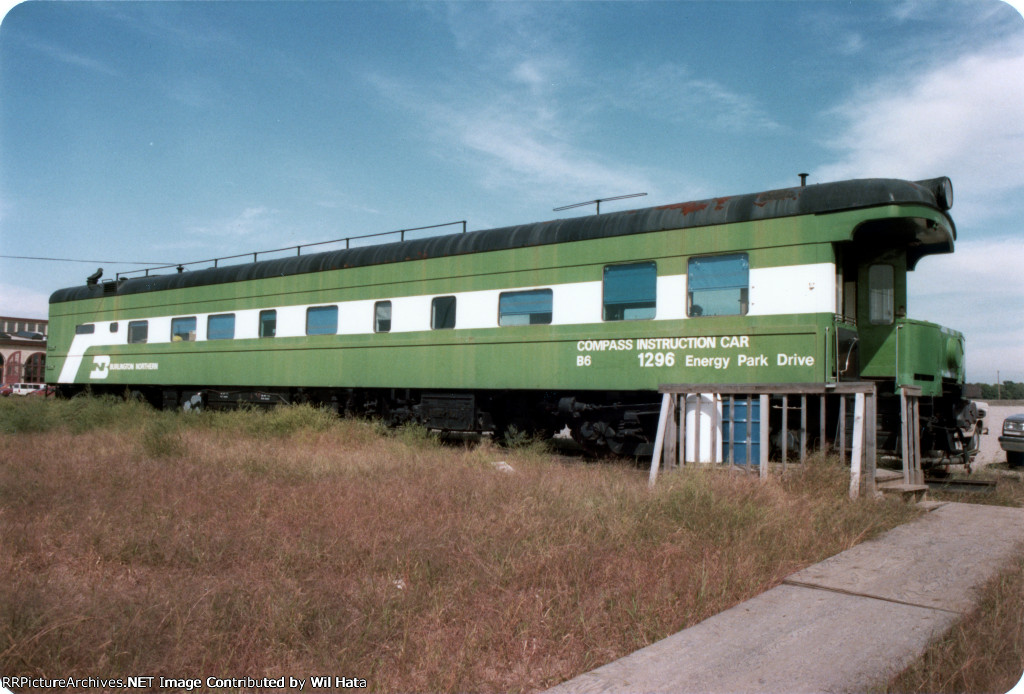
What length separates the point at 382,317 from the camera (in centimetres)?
1317

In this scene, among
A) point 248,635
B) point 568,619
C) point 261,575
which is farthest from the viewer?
point 261,575

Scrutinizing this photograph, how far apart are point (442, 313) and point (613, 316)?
316 centimetres

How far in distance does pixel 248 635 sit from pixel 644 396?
24.8 feet

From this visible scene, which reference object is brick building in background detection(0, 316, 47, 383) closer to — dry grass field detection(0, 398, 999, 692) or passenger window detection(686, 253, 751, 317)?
dry grass field detection(0, 398, 999, 692)

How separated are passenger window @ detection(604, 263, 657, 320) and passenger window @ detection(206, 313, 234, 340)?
29.4 ft

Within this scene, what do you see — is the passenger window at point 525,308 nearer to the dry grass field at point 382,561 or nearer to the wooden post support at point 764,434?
the dry grass field at point 382,561

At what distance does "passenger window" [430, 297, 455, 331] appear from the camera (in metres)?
12.2

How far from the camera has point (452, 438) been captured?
49.6ft

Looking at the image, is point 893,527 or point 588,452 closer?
point 893,527

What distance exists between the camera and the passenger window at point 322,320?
1390cm

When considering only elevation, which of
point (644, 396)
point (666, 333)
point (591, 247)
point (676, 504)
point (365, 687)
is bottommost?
point (365, 687)

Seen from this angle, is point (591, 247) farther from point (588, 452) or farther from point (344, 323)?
point (344, 323)

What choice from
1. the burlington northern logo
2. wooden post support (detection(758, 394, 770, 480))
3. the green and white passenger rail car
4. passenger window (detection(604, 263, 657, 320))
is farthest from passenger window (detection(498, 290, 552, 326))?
the burlington northern logo

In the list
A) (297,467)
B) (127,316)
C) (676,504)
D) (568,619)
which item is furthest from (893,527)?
(127,316)
